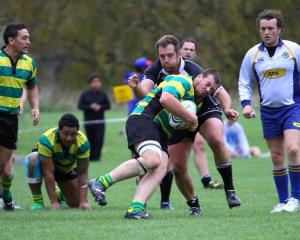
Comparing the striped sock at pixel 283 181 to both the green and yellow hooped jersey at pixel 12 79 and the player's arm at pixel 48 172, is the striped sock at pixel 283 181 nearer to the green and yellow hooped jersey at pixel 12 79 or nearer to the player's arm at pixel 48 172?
the player's arm at pixel 48 172

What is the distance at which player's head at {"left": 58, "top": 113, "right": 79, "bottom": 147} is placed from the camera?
10.4m

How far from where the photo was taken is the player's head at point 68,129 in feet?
34.0

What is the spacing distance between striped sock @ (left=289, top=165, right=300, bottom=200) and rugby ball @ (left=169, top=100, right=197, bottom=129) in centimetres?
144

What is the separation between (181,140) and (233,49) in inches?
1177

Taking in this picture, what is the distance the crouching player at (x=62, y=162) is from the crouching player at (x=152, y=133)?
1738 millimetres

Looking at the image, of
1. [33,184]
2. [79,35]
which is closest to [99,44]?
[79,35]

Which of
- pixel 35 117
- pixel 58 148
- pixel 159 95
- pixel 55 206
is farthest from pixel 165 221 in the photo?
pixel 55 206

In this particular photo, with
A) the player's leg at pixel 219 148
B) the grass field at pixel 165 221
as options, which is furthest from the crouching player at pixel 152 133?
the player's leg at pixel 219 148

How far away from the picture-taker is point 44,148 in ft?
35.2

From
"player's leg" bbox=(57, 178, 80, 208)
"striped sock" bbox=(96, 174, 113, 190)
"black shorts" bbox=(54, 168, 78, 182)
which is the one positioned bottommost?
"player's leg" bbox=(57, 178, 80, 208)

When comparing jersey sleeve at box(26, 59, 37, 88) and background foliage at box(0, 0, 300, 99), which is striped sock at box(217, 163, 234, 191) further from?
background foliage at box(0, 0, 300, 99)

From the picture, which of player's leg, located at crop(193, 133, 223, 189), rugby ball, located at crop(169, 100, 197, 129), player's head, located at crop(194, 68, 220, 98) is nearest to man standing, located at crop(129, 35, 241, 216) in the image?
player's head, located at crop(194, 68, 220, 98)

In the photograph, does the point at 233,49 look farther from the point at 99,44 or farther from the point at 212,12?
the point at 99,44

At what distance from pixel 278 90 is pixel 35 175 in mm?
3308
